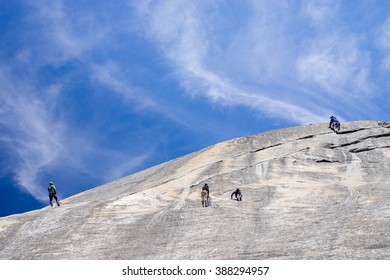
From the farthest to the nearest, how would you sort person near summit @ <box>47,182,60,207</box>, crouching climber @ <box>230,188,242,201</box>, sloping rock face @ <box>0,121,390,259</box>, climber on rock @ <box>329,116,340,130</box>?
climber on rock @ <box>329,116,340,130</box> < person near summit @ <box>47,182,60,207</box> < crouching climber @ <box>230,188,242,201</box> < sloping rock face @ <box>0,121,390,259</box>

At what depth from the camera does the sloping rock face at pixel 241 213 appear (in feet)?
76.9

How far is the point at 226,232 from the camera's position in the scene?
25.8 m

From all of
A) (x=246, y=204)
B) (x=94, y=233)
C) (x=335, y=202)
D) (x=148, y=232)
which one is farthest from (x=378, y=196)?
(x=94, y=233)

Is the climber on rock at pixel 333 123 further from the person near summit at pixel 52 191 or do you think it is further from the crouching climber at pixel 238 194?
the person near summit at pixel 52 191

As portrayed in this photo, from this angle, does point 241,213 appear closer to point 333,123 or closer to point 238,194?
point 238,194

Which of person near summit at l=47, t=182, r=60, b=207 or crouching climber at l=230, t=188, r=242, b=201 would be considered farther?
person near summit at l=47, t=182, r=60, b=207

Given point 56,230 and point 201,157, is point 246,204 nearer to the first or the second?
point 56,230

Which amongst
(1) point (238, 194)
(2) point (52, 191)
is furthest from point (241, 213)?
(2) point (52, 191)

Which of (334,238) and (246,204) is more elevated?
(246,204)

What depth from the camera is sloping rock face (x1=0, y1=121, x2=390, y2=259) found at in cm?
2345

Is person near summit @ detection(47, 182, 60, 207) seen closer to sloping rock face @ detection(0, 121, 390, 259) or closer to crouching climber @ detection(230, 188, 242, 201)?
sloping rock face @ detection(0, 121, 390, 259)

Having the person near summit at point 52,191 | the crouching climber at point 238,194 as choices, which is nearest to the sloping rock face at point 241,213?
the crouching climber at point 238,194

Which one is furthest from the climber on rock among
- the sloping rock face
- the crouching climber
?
the crouching climber

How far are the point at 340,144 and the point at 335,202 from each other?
48.8ft
